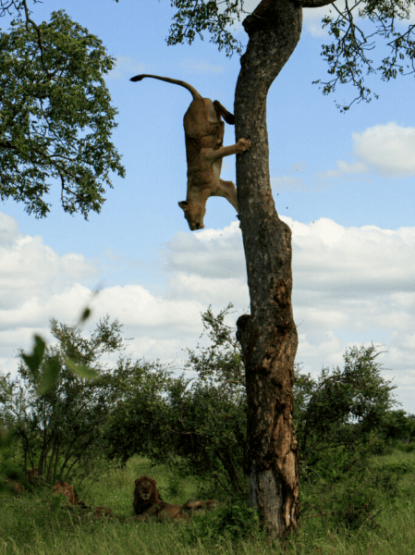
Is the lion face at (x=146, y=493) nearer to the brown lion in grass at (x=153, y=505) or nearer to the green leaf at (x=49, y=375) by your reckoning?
the brown lion in grass at (x=153, y=505)

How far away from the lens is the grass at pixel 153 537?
23.0ft

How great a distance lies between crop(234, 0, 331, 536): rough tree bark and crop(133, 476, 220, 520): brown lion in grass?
3.16 metres

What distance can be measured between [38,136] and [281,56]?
9.01 metres

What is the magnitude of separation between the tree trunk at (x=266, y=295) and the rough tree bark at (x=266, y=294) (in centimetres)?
1

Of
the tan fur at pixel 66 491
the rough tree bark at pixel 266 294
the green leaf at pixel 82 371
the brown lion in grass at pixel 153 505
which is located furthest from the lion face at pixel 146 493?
the green leaf at pixel 82 371

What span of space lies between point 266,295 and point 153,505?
5582 mm

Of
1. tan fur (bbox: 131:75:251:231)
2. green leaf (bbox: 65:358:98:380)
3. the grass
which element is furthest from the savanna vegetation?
green leaf (bbox: 65:358:98:380)

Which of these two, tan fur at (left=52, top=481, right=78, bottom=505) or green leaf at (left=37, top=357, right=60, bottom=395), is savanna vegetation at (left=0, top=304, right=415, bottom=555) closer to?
tan fur at (left=52, top=481, right=78, bottom=505)

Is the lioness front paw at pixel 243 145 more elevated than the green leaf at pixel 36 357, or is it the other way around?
the lioness front paw at pixel 243 145

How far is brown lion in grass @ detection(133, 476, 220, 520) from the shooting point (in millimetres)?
10359

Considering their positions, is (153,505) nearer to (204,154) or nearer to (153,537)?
(153,537)

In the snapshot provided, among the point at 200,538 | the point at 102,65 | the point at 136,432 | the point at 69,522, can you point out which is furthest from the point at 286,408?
the point at 102,65

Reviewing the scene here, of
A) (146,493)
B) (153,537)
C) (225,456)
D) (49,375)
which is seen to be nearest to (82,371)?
(49,375)

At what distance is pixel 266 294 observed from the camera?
7.86 meters
